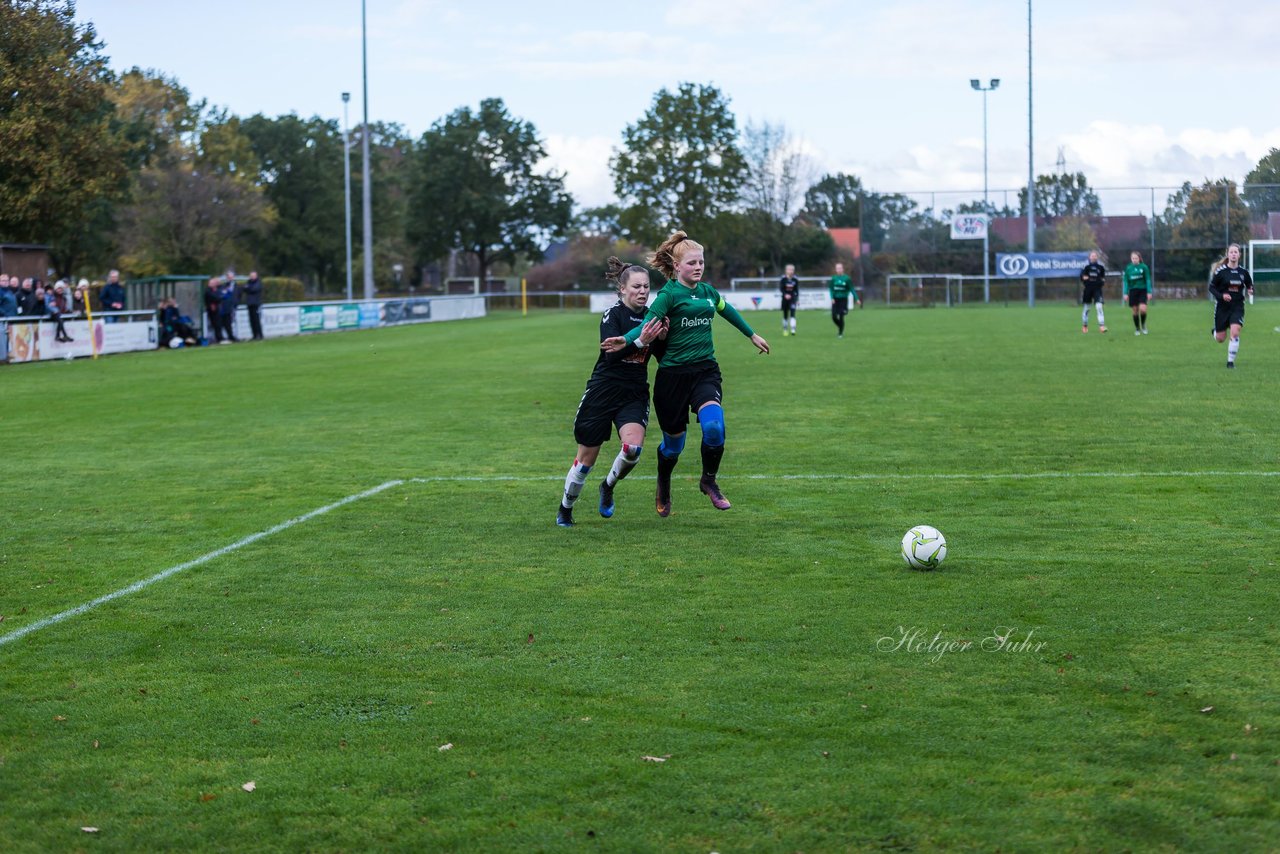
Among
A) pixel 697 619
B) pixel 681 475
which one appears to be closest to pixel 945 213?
pixel 681 475

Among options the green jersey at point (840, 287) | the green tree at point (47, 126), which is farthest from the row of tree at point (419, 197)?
the green jersey at point (840, 287)

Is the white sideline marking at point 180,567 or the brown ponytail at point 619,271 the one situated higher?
the brown ponytail at point 619,271

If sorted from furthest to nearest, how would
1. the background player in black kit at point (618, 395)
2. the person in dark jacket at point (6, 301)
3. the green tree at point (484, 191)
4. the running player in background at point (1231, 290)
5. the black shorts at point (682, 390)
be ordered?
the green tree at point (484, 191) → the person in dark jacket at point (6, 301) → the running player in background at point (1231, 290) → the black shorts at point (682, 390) → the background player in black kit at point (618, 395)

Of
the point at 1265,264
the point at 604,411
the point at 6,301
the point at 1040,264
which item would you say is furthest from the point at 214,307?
the point at 1265,264

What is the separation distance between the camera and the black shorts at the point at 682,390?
9.12m

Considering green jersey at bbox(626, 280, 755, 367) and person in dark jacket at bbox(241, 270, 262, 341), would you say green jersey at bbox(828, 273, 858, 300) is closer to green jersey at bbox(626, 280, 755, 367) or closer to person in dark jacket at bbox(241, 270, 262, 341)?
person in dark jacket at bbox(241, 270, 262, 341)

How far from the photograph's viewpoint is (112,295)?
108 feet

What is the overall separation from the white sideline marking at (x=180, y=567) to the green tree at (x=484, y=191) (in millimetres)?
86965

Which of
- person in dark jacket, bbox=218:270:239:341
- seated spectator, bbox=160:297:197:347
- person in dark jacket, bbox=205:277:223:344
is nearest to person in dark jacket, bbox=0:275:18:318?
seated spectator, bbox=160:297:197:347

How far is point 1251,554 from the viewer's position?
776 centimetres

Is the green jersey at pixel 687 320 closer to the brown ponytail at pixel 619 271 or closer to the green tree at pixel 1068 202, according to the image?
the brown ponytail at pixel 619 271

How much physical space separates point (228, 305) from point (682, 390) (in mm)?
30800

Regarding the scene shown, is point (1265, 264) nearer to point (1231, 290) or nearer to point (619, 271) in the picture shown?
point (1231, 290)

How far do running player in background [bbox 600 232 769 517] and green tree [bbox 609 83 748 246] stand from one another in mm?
79332
